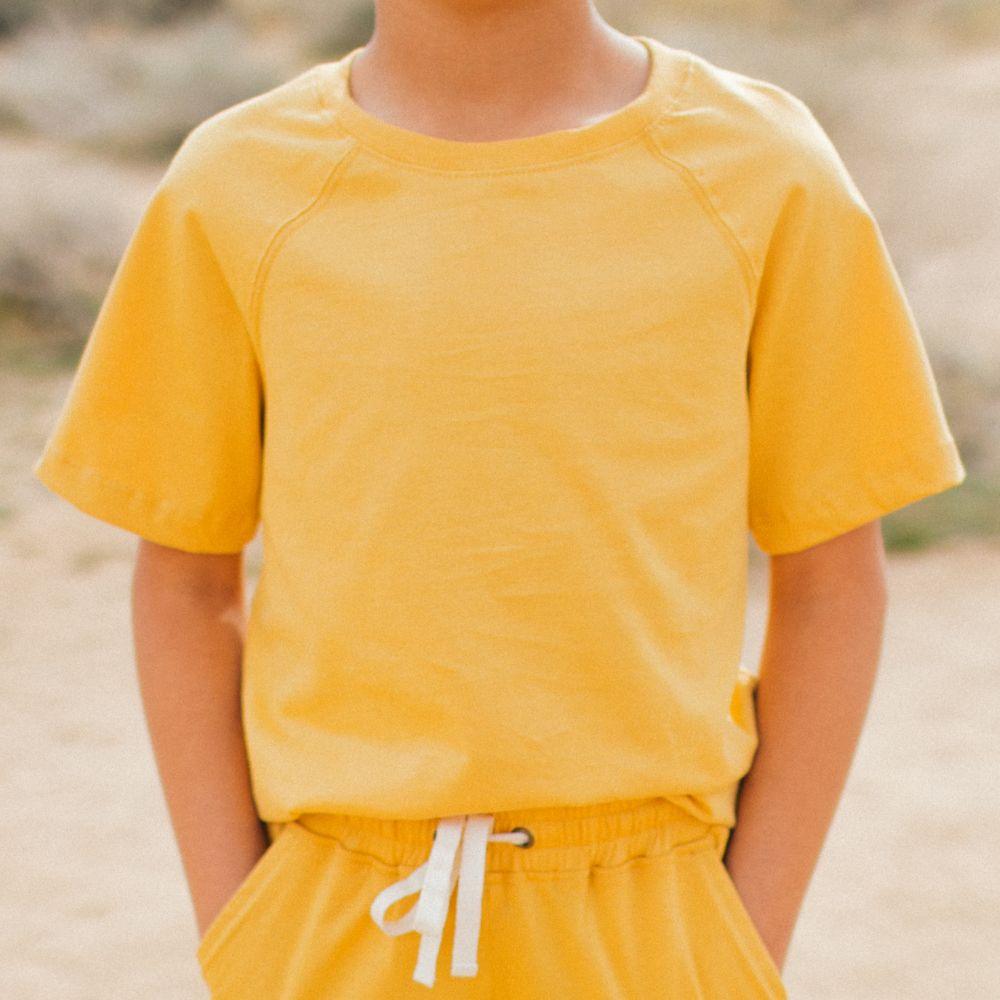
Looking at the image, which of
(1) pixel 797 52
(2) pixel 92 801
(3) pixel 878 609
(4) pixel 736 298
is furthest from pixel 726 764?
(1) pixel 797 52

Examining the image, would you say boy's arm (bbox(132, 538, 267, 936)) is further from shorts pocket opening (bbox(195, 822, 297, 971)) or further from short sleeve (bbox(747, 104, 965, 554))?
short sleeve (bbox(747, 104, 965, 554))

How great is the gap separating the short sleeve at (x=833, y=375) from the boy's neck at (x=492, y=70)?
153mm

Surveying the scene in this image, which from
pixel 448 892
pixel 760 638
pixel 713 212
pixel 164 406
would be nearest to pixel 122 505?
pixel 164 406

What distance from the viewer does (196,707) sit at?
1.19m

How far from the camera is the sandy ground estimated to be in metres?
3.26

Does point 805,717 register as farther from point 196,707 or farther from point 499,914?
point 196,707

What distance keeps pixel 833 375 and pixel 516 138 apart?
27 centimetres

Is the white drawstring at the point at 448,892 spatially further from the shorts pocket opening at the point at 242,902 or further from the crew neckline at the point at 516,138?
the crew neckline at the point at 516,138

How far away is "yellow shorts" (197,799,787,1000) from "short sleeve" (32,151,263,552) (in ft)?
0.81

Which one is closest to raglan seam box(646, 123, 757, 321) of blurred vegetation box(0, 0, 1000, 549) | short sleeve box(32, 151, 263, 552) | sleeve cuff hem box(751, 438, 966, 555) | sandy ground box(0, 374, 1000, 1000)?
sleeve cuff hem box(751, 438, 966, 555)

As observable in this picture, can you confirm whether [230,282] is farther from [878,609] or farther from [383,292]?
[878,609]

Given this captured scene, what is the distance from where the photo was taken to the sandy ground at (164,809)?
3.26m

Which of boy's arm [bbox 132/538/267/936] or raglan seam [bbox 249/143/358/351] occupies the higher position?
raglan seam [bbox 249/143/358/351]

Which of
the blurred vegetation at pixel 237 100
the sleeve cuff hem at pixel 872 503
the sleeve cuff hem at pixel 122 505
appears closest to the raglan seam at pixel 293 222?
the sleeve cuff hem at pixel 122 505
